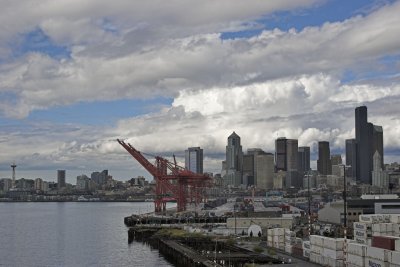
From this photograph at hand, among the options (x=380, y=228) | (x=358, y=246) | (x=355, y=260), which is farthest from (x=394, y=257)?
(x=380, y=228)

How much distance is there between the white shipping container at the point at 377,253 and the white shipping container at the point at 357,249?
394 mm

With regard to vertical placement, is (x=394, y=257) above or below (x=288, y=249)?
above

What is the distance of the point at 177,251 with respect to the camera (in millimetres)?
55562

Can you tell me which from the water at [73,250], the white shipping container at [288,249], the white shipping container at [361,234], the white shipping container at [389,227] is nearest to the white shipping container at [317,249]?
the white shipping container at [361,234]

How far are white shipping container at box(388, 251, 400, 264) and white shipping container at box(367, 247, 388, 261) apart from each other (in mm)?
359

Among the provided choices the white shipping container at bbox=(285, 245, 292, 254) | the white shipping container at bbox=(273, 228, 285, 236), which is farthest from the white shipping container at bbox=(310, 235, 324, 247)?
the white shipping container at bbox=(273, 228, 285, 236)

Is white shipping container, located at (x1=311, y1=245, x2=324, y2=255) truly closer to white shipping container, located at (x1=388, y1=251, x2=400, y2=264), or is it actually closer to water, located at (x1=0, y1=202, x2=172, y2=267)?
white shipping container, located at (x1=388, y1=251, x2=400, y2=264)

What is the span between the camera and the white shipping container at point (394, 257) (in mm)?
31486

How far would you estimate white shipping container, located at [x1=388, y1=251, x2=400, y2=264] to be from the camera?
103ft

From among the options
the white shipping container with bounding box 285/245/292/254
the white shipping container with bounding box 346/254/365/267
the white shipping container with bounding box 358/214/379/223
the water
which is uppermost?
the white shipping container with bounding box 358/214/379/223

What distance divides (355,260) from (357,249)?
70 cm

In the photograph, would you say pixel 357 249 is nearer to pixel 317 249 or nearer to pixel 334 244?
pixel 334 244

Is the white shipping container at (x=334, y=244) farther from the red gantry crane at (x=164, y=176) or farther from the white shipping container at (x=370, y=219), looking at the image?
the red gantry crane at (x=164, y=176)

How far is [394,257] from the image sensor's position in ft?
104
